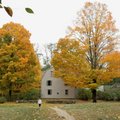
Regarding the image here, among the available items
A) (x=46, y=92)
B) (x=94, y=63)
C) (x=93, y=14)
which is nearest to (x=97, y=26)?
(x=93, y=14)

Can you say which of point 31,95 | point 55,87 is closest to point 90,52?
point 31,95

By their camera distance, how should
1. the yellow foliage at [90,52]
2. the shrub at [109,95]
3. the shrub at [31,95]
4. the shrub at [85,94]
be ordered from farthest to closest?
the shrub at [85,94], the shrub at [109,95], the shrub at [31,95], the yellow foliage at [90,52]

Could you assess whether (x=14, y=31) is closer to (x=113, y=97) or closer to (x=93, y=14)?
(x=93, y=14)

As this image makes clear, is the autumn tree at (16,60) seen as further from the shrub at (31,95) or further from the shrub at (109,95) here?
the shrub at (109,95)

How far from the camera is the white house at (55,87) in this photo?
2432 inches

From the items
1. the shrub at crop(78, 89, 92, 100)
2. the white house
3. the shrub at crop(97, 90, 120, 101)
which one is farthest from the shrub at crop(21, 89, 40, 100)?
the shrub at crop(97, 90, 120, 101)

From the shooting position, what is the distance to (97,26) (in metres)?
45.0

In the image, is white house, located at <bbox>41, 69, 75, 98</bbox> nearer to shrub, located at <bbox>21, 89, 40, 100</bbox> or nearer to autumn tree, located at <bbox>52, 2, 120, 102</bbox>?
shrub, located at <bbox>21, 89, 40, 100</bbox>

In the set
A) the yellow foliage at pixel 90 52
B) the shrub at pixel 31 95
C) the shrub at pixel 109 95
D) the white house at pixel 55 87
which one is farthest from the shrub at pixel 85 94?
the yellow foliage at pixel 90 52

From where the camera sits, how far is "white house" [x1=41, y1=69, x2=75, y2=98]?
203 ft

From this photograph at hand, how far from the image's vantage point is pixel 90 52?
46.1 metres

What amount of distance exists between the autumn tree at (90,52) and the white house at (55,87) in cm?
1510

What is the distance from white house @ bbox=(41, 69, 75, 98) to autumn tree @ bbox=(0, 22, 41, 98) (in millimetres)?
13681

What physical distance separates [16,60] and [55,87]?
18.0 m
